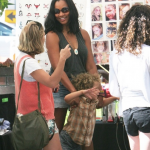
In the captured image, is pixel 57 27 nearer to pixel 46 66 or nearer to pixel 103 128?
pixel 46 66

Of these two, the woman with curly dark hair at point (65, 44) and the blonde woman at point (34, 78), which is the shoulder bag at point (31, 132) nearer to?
the blonde woman at point (34, 78)

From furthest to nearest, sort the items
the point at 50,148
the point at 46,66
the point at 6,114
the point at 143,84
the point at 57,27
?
the point at 46,66
the point at 6,114
the point at 57,27
the point at 50,148
the point at 143,84

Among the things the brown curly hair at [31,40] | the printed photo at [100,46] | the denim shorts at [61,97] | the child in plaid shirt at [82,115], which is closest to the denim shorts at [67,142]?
the child in plaid shirt at [82,115]

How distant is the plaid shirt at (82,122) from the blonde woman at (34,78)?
0.38 m

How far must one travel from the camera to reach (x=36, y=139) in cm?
224

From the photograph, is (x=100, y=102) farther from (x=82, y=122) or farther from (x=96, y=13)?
(x=96, y=13)

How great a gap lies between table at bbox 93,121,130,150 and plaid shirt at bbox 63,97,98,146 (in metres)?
0.99

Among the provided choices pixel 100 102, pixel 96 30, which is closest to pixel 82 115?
pixel 100 102

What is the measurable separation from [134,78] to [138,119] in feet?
0.92

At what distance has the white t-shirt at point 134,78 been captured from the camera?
215 centimetres

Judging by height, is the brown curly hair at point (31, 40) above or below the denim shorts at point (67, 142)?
above

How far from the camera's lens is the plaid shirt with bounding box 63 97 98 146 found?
2.72 m

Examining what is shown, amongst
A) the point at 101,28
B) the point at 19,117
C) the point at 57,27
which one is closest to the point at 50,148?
the point at 19,117

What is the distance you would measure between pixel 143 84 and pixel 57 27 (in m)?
1.10
